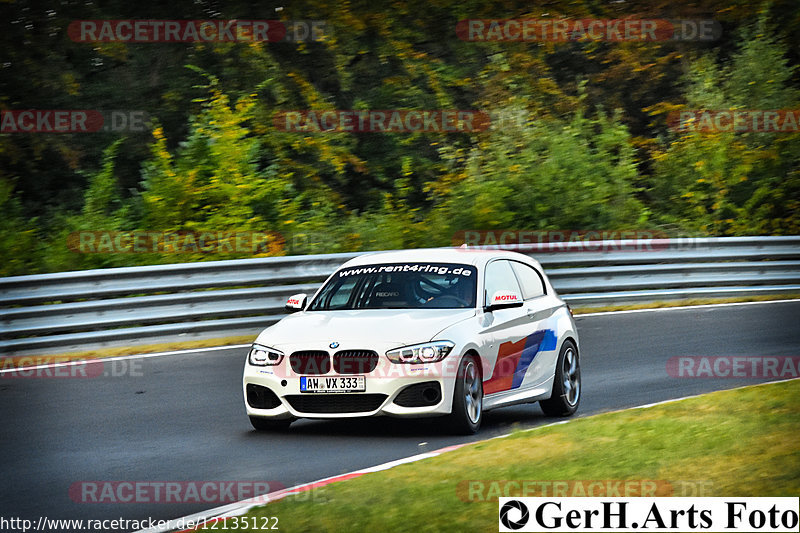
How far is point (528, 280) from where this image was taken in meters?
12.5

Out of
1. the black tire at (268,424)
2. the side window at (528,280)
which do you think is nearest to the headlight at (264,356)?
the black tire at (268,424)

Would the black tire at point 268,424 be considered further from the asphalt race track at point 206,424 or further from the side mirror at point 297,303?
the side mirror at point 297,303

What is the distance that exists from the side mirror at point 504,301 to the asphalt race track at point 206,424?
3.33 feet

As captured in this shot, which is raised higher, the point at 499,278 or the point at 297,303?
the point at 499,278

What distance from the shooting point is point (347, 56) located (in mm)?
31562

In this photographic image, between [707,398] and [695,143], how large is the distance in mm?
17854

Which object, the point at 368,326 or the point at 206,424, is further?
the point at 206,424

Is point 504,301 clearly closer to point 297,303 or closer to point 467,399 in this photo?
point 467,399

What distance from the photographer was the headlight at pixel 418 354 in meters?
10.5

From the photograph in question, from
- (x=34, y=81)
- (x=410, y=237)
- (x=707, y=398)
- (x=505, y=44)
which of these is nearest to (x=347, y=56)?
(x=505, y=44)

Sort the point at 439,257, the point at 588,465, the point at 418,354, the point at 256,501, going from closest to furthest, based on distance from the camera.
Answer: the point at 256,501 → the point at 588,465 → the point at 418,354 → the point at 439,257

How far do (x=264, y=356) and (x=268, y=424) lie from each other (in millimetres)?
688

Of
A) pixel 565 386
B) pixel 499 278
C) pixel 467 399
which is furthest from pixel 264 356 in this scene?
pixel 565 386

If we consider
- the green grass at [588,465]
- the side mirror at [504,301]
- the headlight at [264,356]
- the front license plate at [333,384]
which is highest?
the side mirror at [504,301]
